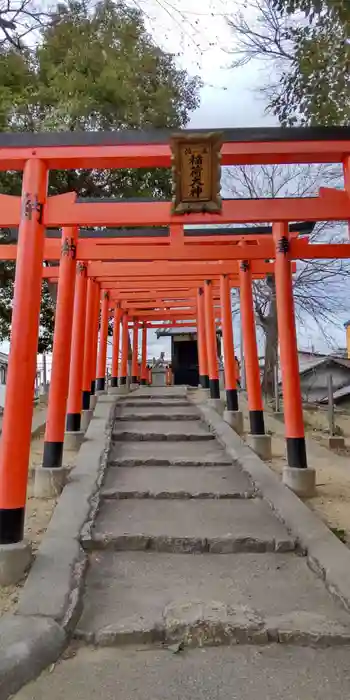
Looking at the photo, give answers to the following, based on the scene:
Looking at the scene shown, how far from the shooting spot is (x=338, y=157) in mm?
4418

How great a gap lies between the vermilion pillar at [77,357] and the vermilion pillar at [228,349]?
2981 mm

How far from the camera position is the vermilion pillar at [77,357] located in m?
8.16

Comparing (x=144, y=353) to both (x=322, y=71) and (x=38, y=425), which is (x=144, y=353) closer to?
(x=38, y=425)

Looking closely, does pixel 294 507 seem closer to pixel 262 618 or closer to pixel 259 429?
pixel 262 618

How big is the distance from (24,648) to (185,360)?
66.8 feet

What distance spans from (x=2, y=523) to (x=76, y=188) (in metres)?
10.4

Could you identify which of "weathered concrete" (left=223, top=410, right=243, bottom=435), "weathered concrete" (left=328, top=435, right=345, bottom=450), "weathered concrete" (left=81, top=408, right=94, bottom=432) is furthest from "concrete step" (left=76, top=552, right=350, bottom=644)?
"weathered concrete" (left=328, top=435, right=345, bottom=450)

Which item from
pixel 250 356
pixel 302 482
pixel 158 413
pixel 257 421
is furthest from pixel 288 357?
pixel 158 413

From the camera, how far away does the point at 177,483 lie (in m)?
6.18

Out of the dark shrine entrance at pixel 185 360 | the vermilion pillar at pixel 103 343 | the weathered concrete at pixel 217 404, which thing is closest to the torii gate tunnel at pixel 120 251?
the weathered concrete at pixel 217 404

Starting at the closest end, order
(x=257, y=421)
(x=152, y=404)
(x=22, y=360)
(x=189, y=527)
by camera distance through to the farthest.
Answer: (x=22, y=360) → (x=189, y=527) → (x=257, y=421) → (x=152, y=404)

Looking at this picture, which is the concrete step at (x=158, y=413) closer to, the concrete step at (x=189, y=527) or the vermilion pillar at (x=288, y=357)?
the vermilion pillar at (x=288, y=357)

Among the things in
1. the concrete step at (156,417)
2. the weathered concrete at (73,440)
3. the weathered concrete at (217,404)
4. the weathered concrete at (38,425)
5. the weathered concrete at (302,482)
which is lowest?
the weathered concrete at (302,482)

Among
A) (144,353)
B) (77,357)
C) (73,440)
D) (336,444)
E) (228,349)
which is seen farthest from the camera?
(144,353)
